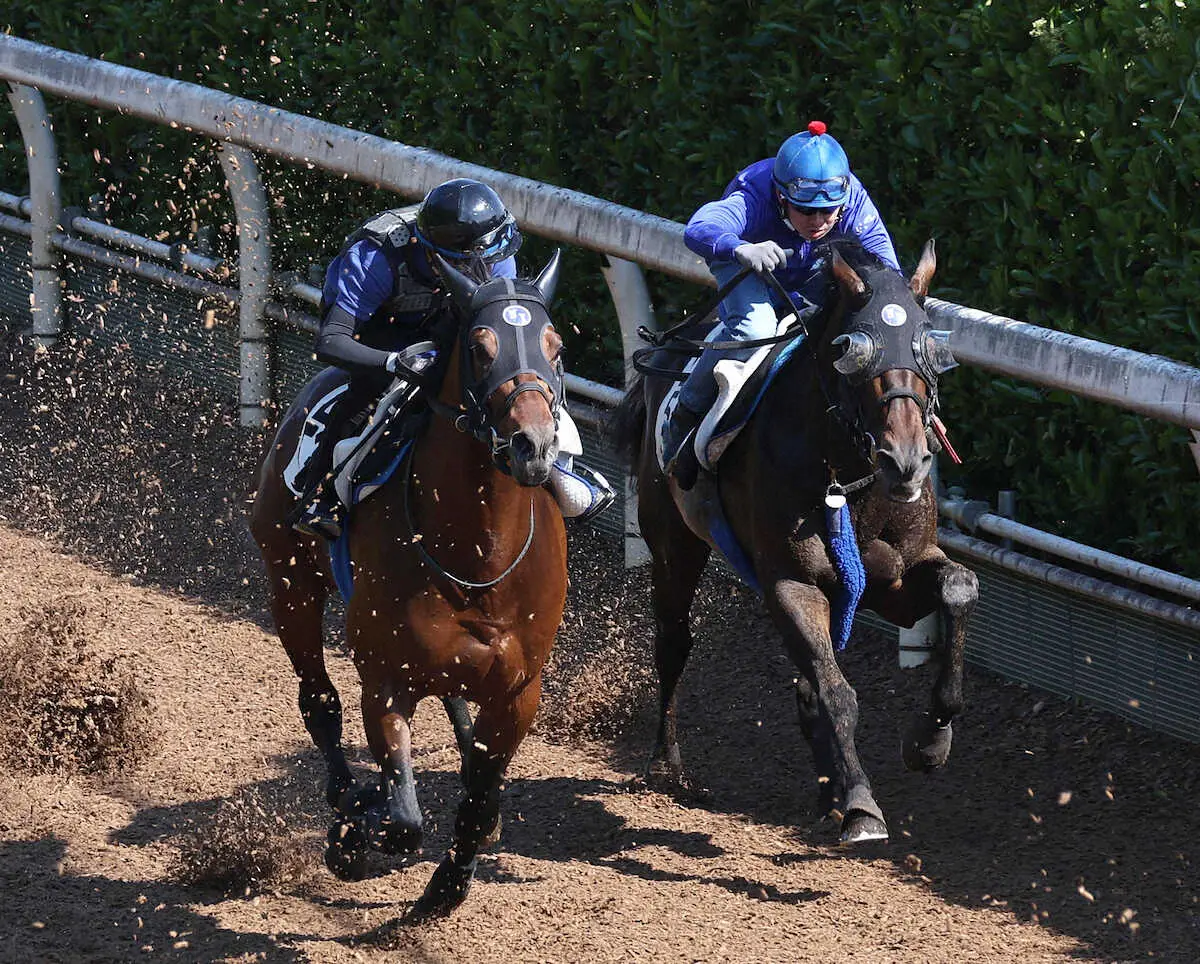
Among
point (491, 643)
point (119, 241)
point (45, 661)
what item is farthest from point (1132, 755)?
point (119, 241)

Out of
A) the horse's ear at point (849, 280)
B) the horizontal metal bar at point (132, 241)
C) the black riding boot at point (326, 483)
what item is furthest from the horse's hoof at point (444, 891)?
the horizontal metal bar at point (132, 241)

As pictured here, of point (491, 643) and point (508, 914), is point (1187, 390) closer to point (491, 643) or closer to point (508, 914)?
point (491, 643)

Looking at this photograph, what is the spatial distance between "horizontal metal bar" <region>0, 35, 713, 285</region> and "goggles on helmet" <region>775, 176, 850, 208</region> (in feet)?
3.59

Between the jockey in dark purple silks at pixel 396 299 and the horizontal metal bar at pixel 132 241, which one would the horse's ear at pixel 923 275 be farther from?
the horizontal metal bar at pixel 132 241

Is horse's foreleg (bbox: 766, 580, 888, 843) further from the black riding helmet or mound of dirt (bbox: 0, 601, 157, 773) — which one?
mound of dirt (bbox: 0, 601, 157, 773)

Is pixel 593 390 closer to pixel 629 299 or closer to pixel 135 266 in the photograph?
pixel 629 299

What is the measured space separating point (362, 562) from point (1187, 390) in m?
2.33

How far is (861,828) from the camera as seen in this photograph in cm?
564

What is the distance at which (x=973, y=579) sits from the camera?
6133 millimetres

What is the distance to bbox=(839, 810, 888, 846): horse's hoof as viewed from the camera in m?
5.63

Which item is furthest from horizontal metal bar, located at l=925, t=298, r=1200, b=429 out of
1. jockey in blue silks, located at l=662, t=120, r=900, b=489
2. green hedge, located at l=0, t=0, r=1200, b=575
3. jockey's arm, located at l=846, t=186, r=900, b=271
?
green hedge, located at l=0, t=0, r=1200, b=575

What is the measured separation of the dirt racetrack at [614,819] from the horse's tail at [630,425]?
90cm

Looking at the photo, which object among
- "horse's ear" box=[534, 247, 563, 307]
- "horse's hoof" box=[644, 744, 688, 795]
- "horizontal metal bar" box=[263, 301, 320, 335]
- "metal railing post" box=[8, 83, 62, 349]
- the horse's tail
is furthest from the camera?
"metal railing post" box=[8, 83, 62, 349]

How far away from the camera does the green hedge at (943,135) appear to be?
645 cm
